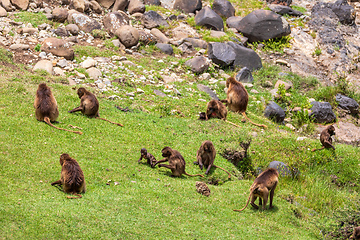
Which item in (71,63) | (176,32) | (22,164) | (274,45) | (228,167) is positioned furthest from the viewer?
(274,45)

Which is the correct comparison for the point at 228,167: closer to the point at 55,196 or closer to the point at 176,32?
the point at 55,196

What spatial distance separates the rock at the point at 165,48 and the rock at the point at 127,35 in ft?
5.76

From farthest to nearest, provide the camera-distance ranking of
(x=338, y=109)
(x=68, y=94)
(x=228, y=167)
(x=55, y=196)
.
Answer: (x=338, y=109) → (x=68, y=94) → (x=228, y=167) → (x=55, y=196)

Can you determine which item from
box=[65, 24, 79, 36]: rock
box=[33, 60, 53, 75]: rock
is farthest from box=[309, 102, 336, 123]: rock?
box=[65, 24, 79, 36]: rock

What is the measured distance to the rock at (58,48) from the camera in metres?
18.1

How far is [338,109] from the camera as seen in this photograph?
22328 mm

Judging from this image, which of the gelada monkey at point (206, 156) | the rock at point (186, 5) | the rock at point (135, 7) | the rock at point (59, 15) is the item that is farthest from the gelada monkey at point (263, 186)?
the rock at point (186, 5)

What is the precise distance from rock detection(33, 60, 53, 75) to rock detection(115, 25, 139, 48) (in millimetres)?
5788

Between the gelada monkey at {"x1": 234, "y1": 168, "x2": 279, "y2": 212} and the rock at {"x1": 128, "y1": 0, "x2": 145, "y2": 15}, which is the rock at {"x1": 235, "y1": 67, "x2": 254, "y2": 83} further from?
the gelada monkey at {"x1": 234, "y1": 168, "x2": 279, "y2": 212}

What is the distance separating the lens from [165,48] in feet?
75.3

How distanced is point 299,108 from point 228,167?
430 inches

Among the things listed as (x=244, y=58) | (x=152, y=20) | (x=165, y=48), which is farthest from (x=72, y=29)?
(x=244, y=58)

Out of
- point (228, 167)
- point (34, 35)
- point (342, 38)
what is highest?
point (342, 38)

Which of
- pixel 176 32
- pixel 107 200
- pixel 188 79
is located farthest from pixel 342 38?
pixel 107 200
